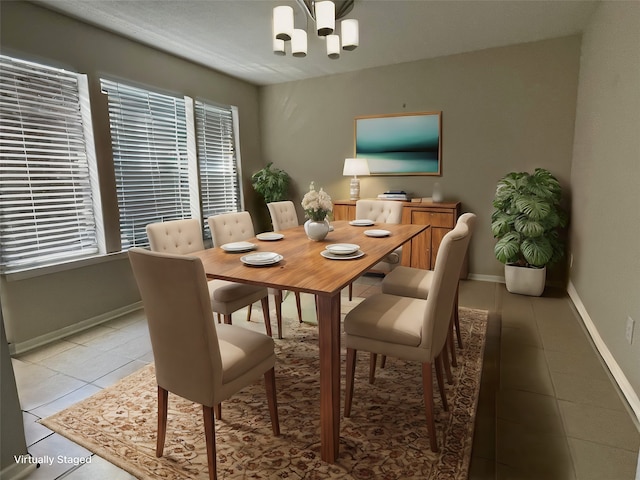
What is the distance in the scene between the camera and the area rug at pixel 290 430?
161 centimetres

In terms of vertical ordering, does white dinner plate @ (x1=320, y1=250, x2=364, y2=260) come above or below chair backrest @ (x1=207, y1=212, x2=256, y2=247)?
below

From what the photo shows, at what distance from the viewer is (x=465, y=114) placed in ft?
13.9

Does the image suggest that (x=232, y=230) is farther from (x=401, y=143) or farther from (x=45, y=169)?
(x=401, y=143)

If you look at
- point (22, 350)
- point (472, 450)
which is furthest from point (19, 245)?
point (472, 450)

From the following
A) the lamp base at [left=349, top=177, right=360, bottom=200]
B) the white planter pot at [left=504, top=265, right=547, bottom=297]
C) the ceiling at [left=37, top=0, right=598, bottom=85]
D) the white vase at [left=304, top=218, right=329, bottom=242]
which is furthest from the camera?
the lamp base at [left=349, top=177, right=360, bottom=200]

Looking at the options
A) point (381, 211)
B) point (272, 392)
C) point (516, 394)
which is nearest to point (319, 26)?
point (381, 211)

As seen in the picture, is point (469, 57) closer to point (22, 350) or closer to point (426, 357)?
point (426, 357)

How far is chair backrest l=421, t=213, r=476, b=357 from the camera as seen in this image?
5.43 feet

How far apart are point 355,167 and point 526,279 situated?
2.22m

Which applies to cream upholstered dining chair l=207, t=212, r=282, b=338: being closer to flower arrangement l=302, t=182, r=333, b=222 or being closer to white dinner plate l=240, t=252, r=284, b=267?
flower arrangement l=302, t=182, r=333, b=222

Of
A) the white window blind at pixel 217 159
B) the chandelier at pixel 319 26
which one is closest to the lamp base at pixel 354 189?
the white window blind at pixel 217 159

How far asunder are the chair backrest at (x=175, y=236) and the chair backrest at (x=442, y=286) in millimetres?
1711

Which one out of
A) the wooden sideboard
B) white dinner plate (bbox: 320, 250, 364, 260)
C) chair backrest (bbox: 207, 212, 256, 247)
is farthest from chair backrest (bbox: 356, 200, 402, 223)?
white dinner plate (bbox: 320, 250, 364, 260)

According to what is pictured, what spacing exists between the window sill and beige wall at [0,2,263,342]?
0.12 feet
